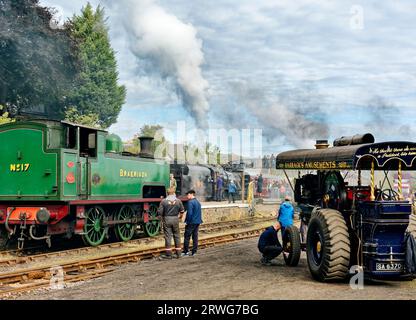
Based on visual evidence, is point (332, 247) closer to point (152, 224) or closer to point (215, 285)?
point (215, 285)

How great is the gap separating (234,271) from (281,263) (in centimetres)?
166

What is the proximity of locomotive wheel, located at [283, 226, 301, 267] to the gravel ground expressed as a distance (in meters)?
0.19

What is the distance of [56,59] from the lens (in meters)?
32.5

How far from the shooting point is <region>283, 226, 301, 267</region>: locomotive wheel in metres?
11.2

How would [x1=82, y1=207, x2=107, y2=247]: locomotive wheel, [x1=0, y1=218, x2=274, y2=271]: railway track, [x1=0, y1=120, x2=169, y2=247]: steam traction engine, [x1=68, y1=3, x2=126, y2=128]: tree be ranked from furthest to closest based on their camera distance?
[x1=68, y1=3, x2=126, y2=128]: tree < [x1=82, y1=207, x2=107, y2=247]: locomotive wheel < [x1=0, y1=120, x2=169, y2=247]: steam traction engine < [x1=0, y1=218, x2=274, y2=271]: railway track

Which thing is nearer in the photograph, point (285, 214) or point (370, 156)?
point (370, 156)

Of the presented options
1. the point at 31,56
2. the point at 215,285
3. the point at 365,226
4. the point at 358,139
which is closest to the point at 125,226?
the point at 215,285

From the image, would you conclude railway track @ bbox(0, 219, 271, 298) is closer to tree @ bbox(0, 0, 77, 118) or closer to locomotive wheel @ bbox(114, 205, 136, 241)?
locomotive wheel @ bbox(114, 205, 136, 241)

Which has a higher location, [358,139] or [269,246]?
[358,139]

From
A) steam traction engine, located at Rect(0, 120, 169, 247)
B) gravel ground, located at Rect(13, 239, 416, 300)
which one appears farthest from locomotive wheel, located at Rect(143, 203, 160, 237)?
gravel ground, located at Rect(13, 239, 416, 300)

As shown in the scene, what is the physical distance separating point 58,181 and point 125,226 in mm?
4142

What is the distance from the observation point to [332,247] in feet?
28.9

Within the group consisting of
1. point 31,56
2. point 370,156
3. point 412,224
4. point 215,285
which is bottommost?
point 215,285
